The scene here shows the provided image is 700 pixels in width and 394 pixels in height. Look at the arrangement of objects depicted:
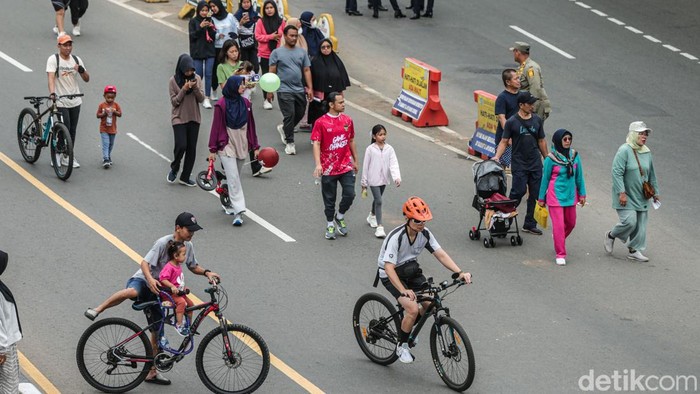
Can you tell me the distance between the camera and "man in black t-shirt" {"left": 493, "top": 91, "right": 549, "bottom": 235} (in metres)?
17.7

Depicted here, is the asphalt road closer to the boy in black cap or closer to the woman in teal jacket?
the woman in teal jacket

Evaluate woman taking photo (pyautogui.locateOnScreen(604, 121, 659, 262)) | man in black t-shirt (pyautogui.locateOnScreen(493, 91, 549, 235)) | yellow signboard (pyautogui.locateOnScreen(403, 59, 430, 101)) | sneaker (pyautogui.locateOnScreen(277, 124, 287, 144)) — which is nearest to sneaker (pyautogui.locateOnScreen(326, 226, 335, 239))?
man in black t-shirt (pyautogui.locateOnScreen(493, 91, 549, 235))

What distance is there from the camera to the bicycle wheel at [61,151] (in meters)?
18.5

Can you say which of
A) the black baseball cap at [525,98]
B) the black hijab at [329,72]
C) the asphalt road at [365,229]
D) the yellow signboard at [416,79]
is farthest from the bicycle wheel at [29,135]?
the black baseball cap at [525,98]

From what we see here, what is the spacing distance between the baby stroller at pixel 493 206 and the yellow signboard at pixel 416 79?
16.9 ft

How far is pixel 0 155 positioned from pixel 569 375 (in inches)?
411

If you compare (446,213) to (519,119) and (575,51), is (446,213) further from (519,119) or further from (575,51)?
(575,51)

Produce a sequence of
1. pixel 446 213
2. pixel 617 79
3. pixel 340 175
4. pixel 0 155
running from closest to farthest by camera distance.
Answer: pixel 340 175 → pixel 446 213 → pixel 0 155 → pixel 617 79

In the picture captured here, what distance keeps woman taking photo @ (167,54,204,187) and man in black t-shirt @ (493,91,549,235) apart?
4384mm

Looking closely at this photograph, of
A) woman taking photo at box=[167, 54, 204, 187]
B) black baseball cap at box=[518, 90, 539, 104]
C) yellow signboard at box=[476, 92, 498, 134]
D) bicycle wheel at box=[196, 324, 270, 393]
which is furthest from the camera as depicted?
yellow signboard at box=[476, 92, 498, 134]

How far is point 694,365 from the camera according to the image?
13.8m

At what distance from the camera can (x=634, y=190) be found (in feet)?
55.8

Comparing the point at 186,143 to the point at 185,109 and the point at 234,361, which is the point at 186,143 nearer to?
the point at 185,109

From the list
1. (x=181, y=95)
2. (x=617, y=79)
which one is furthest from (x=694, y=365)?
(x=617, y=79)
